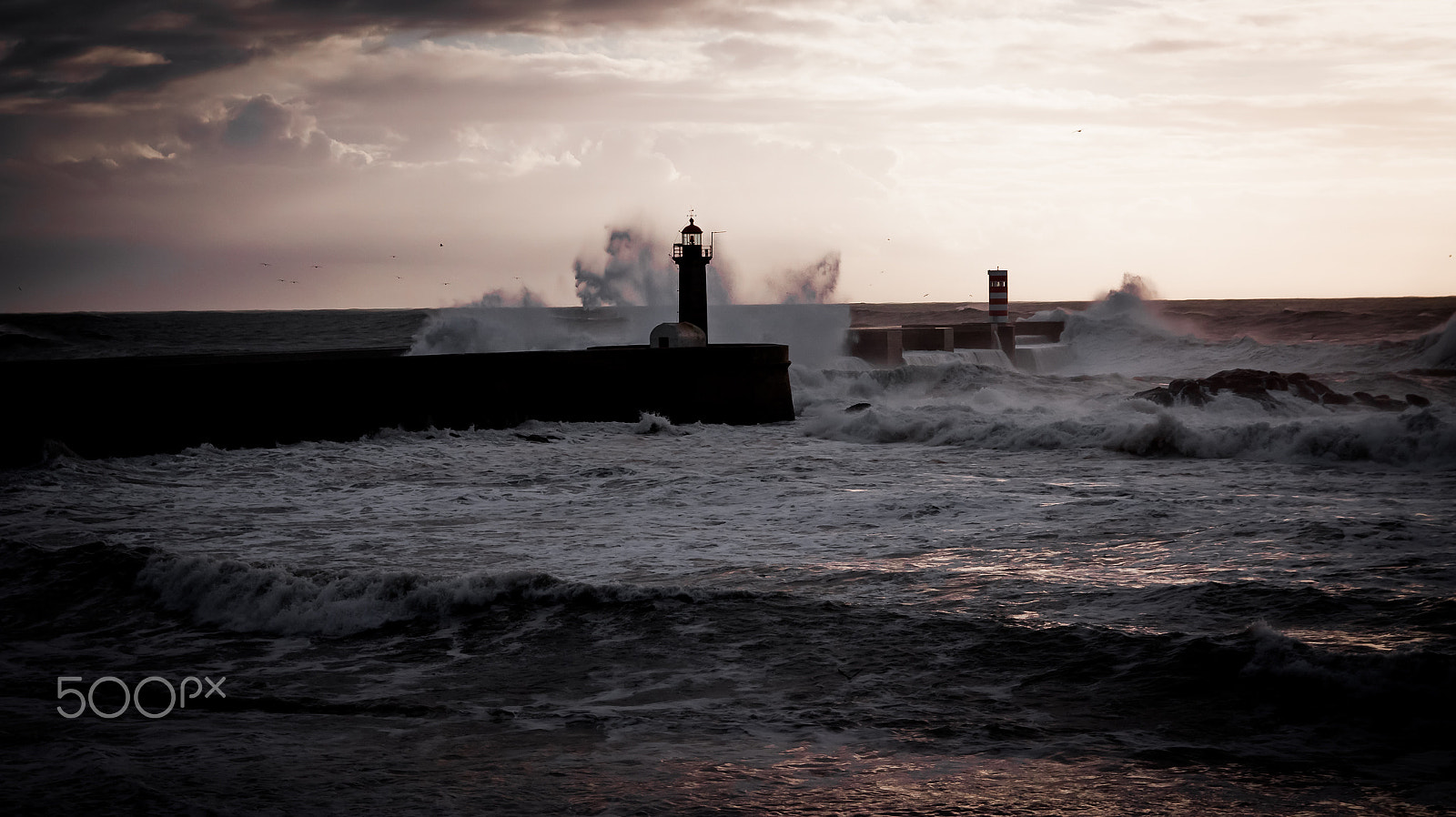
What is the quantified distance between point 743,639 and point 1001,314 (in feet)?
81.7

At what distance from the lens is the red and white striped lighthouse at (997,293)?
1073 inches

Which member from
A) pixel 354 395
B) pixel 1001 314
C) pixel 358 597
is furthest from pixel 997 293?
pixel 358 597

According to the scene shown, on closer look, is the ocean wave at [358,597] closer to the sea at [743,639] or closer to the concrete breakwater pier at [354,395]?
the sea at [743,639]

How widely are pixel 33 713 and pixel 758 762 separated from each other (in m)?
2.80

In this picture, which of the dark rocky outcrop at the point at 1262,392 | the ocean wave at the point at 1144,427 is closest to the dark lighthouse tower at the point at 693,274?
the ocean wave at the point at 1144,427

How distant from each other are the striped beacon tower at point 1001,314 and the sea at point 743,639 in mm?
16726

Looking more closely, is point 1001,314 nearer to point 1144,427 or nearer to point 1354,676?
point 1144,427

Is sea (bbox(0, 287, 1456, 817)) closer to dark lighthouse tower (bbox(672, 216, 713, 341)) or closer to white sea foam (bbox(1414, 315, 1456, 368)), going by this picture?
dark lighthouse tower (bbox(672, 216, 713, 341))

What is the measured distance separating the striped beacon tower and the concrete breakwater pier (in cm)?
1179

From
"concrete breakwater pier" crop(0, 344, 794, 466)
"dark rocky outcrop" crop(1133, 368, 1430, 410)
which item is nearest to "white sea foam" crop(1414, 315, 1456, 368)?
"dark rocky outcrop" crop(1133, 368, 1430, 410)

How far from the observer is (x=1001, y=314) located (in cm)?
2853

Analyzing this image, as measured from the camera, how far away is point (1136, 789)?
10.7 ft

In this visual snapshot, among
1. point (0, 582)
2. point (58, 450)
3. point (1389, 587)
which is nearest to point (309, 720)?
point (0, 582)

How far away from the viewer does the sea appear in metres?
3.40
